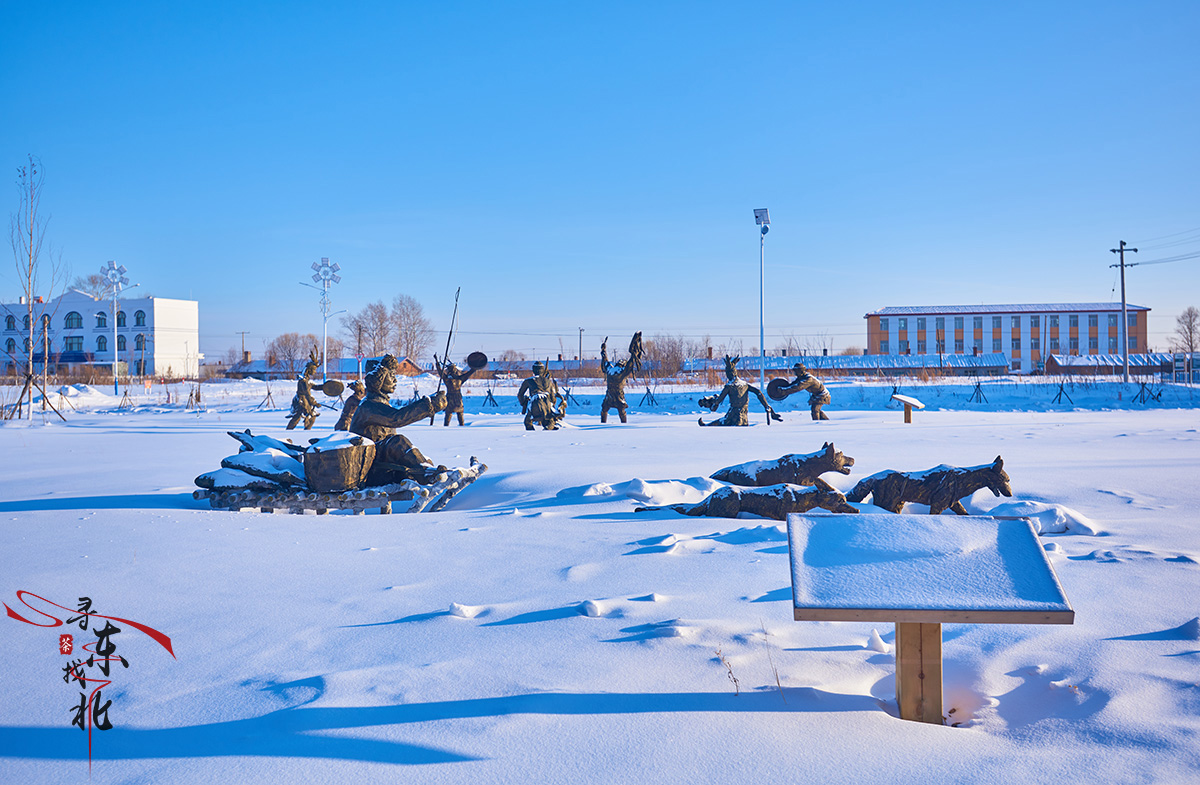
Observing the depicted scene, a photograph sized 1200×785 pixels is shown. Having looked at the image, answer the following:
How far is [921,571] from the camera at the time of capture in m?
2.64

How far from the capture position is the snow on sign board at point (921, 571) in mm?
2443

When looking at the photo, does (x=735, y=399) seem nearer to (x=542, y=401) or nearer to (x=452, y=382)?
(x=542, y=401)

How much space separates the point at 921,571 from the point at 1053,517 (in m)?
3.81

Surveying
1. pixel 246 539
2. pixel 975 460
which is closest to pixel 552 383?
pixel 975 460

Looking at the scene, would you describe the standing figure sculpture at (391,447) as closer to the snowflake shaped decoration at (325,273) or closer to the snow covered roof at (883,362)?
the snowflake shaped decoration at (325,273)

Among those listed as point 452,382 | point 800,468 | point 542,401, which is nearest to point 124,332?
point 452,382

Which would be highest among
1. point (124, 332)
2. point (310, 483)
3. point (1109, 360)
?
point (124, 332)

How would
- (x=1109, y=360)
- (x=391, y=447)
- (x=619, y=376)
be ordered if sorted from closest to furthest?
(x=391, y=447) < (x=619, y=376) < (x=1109, y=360)

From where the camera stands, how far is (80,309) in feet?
208

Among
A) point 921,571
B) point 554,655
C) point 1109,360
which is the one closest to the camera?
point 921,571

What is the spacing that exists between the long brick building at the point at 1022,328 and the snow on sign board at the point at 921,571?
8068cm

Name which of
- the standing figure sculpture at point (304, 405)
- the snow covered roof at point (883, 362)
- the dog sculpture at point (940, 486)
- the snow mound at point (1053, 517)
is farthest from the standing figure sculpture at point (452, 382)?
the snow covered roof at point (883, 362)

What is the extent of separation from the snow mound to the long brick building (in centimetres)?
7713

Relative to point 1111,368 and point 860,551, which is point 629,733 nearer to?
point 860,551
